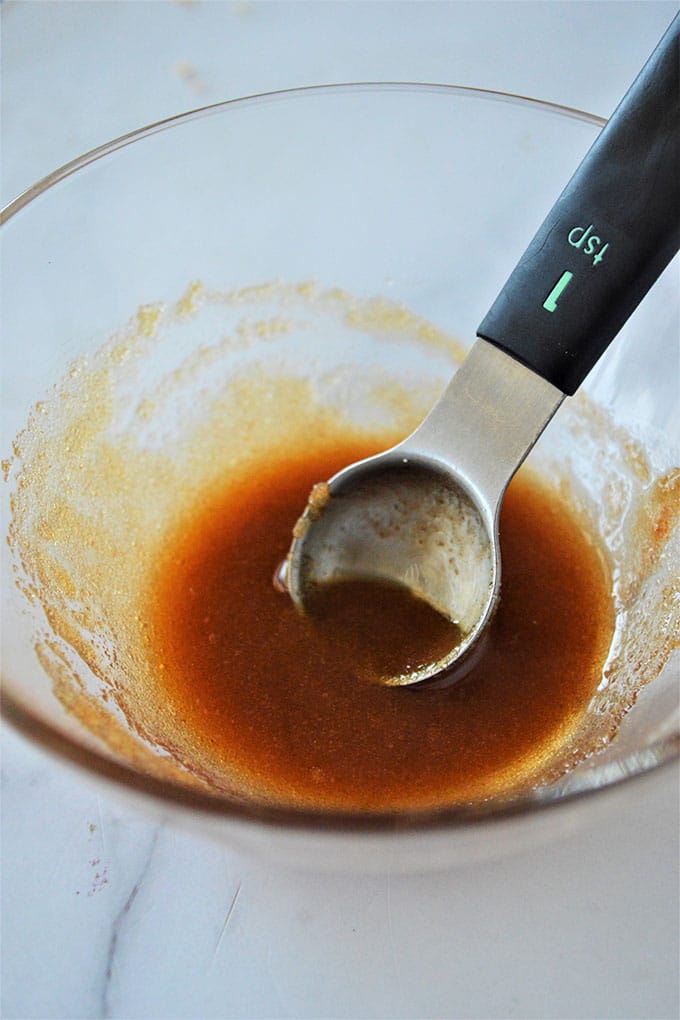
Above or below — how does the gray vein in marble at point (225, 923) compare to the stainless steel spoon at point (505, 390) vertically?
below

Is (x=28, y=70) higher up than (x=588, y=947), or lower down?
higher up

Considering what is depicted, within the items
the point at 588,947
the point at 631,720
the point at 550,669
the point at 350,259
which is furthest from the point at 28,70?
the point at 588,947

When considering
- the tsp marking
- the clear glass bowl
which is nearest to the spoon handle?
the tsp marking

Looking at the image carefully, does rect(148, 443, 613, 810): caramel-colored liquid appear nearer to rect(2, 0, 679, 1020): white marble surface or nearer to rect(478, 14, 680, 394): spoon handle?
rect(2, 0, 679, 1020): white marble surface

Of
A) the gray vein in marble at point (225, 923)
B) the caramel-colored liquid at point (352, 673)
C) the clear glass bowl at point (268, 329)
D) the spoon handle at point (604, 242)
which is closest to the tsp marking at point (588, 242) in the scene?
the spoon handle at point (604, 242)

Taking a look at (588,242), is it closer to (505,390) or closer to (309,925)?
(505,390)

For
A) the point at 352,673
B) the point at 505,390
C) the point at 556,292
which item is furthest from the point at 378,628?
the point at 556,292

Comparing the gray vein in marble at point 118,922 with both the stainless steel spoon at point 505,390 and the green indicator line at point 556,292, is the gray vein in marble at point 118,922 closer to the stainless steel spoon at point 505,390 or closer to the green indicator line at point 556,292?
the stainless steel spoon at point 505,390

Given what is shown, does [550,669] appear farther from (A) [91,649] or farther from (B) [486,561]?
(A) [91,649]
